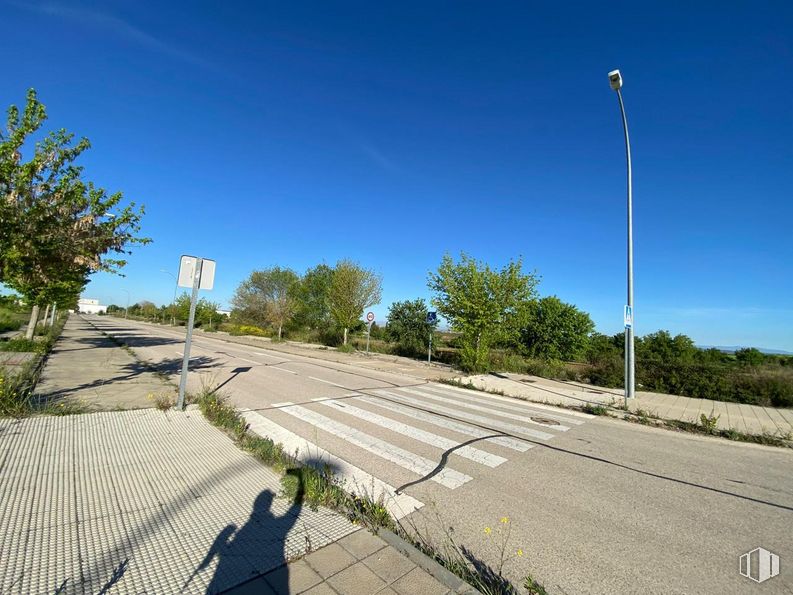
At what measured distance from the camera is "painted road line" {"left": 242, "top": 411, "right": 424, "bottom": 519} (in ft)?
13.0

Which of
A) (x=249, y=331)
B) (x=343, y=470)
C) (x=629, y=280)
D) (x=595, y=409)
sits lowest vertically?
(x=343, y=470)

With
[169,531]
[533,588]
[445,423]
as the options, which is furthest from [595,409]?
[169,531]

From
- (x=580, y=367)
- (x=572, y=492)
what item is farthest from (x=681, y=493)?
(x=580, y=367)

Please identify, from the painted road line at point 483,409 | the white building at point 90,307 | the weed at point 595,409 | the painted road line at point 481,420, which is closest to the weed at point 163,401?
the painted road line at point 481,420

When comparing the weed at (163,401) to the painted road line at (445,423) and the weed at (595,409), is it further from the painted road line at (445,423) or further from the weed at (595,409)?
the weed at (595,409)

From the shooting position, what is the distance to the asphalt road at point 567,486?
10.2ft

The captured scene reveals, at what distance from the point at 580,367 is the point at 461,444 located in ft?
43.6

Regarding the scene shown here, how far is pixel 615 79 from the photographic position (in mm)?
10977

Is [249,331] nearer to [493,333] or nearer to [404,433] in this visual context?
[493,333]

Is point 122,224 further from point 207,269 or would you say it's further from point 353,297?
point 353,297

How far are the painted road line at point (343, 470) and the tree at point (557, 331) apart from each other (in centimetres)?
2894

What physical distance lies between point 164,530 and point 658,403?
1281cm

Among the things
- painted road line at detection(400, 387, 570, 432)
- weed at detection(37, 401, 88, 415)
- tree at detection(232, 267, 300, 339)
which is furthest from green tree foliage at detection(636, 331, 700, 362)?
tree at detection(232, 267, 300, 339)

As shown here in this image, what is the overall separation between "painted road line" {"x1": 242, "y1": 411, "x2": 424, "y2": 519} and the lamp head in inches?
509
